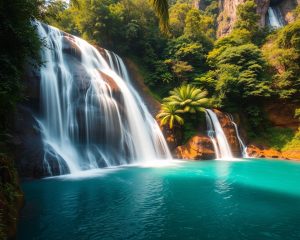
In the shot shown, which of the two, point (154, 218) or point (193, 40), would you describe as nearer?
point (154, 218)

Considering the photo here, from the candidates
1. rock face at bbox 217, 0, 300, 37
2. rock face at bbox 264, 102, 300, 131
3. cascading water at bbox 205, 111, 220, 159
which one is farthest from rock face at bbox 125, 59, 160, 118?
rock face at bbox 217, 0, 300, 37

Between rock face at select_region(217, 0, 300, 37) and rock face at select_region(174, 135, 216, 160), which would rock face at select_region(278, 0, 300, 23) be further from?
rock face at select_region(174, 135, 216, 160)

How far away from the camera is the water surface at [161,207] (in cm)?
573

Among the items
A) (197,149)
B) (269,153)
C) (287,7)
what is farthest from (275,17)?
(197,149)

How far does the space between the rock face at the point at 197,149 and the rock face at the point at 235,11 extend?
90.6ft

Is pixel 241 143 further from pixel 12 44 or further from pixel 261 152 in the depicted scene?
pixel 12 44

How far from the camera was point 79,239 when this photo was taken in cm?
535

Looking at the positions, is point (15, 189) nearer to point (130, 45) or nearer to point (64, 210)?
point (64, 210)

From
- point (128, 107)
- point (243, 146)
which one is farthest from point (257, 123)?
point (128, 107)

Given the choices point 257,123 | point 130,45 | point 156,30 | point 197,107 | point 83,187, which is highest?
point 156,30

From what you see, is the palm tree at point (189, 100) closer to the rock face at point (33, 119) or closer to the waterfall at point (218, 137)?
the waterfall at point (218, 137)

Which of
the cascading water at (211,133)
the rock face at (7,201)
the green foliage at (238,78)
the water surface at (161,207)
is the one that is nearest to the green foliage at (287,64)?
the green foliage at (238,78)

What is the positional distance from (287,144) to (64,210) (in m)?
19.1

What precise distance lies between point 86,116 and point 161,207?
9.22m
